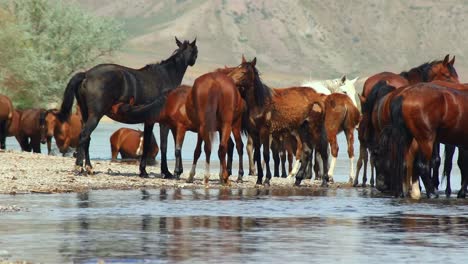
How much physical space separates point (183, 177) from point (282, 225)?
11799 mm

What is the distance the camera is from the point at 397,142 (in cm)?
2011

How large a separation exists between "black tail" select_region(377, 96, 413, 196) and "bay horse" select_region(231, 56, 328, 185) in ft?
12.1

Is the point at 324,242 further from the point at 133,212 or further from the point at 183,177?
the point at 183,177

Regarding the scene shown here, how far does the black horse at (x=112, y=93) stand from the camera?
25.2 m

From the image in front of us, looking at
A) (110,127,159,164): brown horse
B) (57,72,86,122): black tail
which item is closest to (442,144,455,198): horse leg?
(57,72,86,122): black tail

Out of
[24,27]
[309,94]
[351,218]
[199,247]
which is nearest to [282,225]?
[351,218]

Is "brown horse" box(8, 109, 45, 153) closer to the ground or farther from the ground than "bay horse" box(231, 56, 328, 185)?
farther from the ground

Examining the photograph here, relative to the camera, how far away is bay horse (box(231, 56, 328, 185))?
24.0m

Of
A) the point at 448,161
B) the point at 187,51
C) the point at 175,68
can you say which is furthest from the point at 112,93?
the point at 448,161

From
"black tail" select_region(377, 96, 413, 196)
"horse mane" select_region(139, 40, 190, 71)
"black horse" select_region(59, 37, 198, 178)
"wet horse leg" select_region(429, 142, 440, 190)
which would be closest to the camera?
"black tail" select_region(377, 96, 413, 196)

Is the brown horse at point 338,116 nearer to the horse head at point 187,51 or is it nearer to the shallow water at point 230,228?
the horse head at point 187,51

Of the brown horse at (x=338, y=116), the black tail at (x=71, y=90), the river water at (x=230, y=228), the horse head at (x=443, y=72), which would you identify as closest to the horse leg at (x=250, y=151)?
the brown horse at (x=338, y=116)

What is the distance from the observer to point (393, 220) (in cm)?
1628

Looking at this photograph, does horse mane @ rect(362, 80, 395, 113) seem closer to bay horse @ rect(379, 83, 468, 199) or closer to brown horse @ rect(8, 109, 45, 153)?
bay horse @ rect(379, 83, 468, 199)
